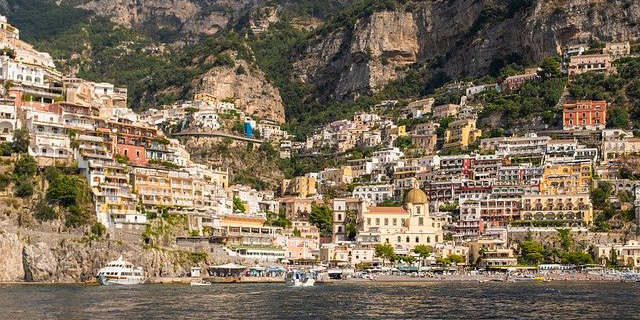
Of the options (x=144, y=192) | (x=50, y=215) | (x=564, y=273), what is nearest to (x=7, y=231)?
(x=50, y=215)

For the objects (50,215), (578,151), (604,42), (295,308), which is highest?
(604,42)

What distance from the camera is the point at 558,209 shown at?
135750 mm

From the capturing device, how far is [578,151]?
14738 centimetres

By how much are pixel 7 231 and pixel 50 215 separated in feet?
15.1

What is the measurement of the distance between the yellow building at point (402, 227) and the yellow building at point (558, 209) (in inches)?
410

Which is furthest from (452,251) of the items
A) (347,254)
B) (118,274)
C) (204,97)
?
(204,97)

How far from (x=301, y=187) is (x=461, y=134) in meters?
23.9

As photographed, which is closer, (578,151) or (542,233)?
(542,233)

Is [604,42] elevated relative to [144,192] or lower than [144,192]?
elevated

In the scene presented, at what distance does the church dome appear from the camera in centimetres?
14088

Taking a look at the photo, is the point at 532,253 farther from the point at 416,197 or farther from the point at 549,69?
the point at 549,69

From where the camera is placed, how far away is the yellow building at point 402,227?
137m

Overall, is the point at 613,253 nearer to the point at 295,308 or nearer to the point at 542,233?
the point at 542,233

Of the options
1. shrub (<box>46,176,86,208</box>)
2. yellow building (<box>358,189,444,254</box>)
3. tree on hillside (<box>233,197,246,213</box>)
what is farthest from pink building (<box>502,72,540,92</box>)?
shrub (<box>46,176,86,208</box>)
